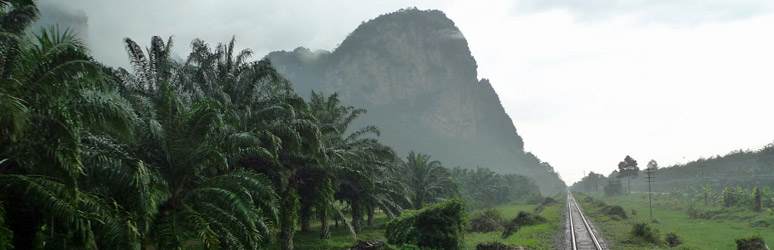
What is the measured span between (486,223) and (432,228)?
13982 millimetres

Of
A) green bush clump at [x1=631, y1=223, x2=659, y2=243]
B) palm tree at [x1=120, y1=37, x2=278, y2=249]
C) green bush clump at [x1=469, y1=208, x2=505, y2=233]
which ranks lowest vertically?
green bush clump at [x1=469, y1=208, x2=505, y2=233]

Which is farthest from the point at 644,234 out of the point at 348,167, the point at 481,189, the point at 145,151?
the point at 481,189

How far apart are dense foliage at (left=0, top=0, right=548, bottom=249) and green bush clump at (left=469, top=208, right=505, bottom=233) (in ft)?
39.6

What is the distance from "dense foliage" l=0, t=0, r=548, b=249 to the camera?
701 centimetres

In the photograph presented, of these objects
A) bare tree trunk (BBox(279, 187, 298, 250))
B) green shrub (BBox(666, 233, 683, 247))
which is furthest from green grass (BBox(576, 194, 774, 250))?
bare tree trunk (BBox(279, 187, 298, 250))

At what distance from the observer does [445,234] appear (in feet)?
56.3

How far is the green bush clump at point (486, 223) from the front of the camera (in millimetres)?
29391

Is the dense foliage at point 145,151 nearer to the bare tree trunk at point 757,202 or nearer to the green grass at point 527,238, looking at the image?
the green grass at point 527,238

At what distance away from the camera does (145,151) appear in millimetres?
10453

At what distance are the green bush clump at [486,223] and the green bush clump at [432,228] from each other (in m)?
11.9

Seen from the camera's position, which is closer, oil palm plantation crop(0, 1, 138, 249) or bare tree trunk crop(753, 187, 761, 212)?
oil palm plantation crop(0, 1, 138, 249)

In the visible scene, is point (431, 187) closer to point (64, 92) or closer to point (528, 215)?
point (528, 215)

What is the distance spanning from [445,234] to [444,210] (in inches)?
40.6

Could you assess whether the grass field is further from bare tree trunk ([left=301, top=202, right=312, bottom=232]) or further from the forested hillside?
the forested hillside
